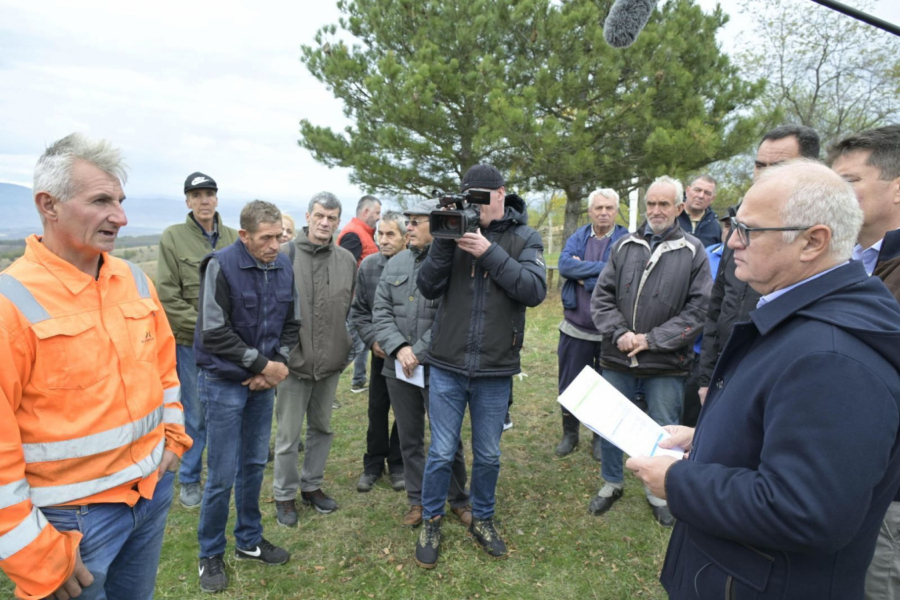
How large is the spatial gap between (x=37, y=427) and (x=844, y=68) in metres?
20.2

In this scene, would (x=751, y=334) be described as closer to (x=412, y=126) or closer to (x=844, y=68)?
(x=412, y=126)

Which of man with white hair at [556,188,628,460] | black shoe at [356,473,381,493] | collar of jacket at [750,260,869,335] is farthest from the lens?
man with white hair at [556,188,628,460]

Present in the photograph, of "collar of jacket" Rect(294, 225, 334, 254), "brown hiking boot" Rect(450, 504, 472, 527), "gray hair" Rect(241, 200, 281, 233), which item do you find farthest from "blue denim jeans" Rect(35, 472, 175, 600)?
"brown hiking boot" Rect(450, 504, 472, 527)

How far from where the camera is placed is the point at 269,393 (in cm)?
304

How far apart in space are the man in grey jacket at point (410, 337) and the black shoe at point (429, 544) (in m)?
0.36

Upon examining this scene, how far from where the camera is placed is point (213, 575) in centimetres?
287

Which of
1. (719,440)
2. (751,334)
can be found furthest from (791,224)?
(719,440)

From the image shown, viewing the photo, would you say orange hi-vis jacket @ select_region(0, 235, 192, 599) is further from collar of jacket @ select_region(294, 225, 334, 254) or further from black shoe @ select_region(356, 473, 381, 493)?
black shoe @ select_region(356, 473, 381, 493)

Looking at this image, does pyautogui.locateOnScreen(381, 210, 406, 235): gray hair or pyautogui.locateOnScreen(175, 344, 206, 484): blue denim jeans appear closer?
pyautogui.locateOnScreen(175, 344, 206, 484): blue denim jeans

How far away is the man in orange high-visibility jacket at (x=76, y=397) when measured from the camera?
1477 mm

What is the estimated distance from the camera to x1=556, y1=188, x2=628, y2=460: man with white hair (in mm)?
4352

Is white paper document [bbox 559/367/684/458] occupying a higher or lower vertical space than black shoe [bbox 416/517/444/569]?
higher

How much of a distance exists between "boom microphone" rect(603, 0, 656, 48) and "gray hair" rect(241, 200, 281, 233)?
1.85 metres

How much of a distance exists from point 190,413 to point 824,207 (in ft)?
13.3
